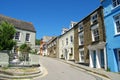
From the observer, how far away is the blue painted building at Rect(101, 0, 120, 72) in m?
16.1

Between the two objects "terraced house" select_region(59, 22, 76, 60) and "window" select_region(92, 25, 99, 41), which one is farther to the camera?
"terraced house" select_region(59, 22, 76, 60)

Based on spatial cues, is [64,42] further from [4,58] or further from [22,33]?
[4,58]

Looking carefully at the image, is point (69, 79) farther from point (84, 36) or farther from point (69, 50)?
point (69, 50)

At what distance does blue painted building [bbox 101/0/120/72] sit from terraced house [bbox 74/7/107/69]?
1005 millimetres

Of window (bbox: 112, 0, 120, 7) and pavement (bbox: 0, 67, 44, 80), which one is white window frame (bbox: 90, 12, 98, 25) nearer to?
window (bbox: 112, 0, 120, 7)

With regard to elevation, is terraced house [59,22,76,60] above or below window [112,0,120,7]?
below

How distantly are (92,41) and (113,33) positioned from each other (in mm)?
4858

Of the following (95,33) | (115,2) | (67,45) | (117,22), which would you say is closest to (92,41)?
(95,33)

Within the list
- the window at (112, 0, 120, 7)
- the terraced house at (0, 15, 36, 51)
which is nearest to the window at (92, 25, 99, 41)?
the window at (112, 0, 120, 7)

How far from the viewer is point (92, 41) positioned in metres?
21.1

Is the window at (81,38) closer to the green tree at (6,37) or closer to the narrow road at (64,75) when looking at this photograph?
the narrow road at (64,75)

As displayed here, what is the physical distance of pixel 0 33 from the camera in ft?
58.6

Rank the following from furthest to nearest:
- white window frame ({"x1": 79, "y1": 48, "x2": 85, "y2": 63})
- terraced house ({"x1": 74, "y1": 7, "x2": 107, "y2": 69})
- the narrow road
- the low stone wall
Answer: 1. white window frame ({"x1": 79, "y1": 48, "x2": 85, "y2": 63})
2. terraced house ({"x1": 74, "y1": 7, "x2": 107, "y2": 69})
3. the low stone wall
4. the narrow road

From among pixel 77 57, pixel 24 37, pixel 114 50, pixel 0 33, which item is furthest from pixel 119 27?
pixel 24 37
